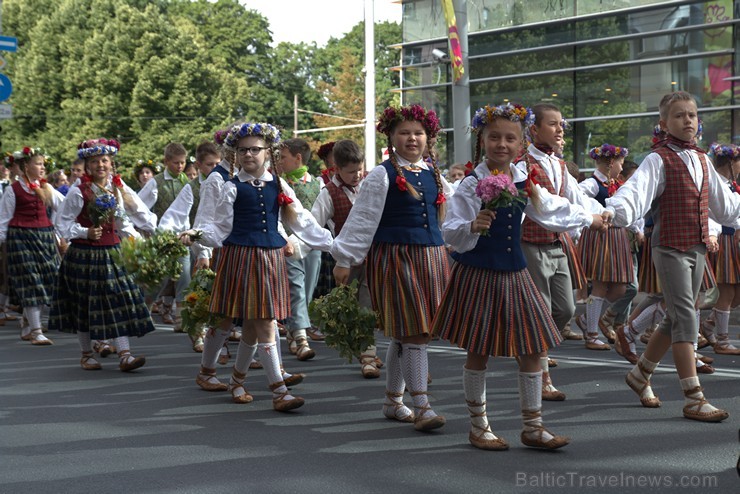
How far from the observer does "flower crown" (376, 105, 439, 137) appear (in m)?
6.52

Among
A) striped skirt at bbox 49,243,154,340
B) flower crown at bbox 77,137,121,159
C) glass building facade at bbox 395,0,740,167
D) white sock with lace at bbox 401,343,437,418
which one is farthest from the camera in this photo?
glass building facade at bbox 395,0,740,167

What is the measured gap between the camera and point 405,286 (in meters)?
6.44

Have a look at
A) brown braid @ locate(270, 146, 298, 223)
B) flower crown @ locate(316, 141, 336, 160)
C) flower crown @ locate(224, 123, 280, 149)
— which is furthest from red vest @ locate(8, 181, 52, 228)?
brown braid @ locate(270, 146, 298, 223)

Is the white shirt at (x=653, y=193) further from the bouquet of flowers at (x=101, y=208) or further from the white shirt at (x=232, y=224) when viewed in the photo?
the bouquet of flowers at (x=101, y=208)

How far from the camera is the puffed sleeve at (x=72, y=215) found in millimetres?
8945

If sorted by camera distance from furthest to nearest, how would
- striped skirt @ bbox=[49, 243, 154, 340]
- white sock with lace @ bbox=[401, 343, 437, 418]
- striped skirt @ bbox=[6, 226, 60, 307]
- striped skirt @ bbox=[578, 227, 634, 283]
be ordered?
striped skirt @ bbox=[6, 226, 60, 307]
striped skirt @ bbox=[578, 227, 634, 283]
striped skirt @ bbox=[49, 243, 154, 340]
white sock with lace @ bbox=[401, 343, 437, 418]

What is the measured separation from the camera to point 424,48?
2669 centimetres

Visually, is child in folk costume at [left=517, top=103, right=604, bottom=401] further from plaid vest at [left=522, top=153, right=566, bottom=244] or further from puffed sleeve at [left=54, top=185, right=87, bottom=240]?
puffed sleeve at [left=54, top=185, right=87, bottom=240]

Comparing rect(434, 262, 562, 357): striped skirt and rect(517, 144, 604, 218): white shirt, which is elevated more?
rect(517, 144, 604, 218): white shirt

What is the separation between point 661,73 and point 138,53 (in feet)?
86.6

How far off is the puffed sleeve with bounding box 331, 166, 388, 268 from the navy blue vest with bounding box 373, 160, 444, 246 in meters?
0.06

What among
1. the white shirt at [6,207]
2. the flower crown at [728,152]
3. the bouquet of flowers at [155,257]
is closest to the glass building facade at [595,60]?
the flower crown at [728,152]

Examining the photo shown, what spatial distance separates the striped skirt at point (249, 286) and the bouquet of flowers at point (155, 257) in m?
0.32

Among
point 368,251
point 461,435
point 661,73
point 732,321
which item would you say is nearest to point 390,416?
point 461,435
